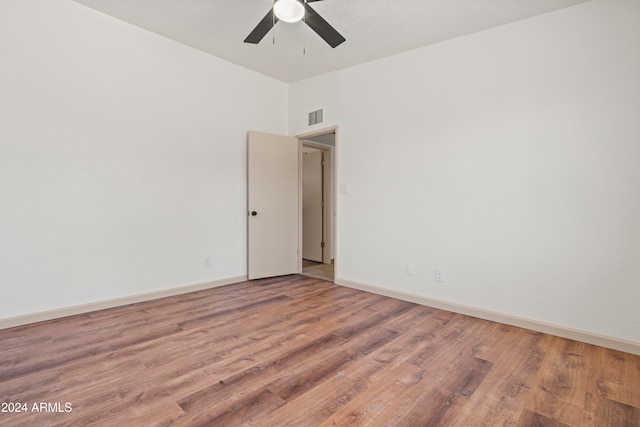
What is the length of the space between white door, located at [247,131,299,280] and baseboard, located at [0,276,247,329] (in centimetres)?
59

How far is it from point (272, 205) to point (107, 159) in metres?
2.02

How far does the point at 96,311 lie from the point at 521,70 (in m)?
4.61

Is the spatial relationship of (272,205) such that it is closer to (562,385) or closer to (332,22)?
(332,22)

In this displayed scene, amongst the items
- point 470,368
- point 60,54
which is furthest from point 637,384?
point 60,54

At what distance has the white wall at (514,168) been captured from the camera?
235 cm

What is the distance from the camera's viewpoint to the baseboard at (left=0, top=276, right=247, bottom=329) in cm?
261

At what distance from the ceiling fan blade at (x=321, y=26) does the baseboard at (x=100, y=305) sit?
306 centimetres

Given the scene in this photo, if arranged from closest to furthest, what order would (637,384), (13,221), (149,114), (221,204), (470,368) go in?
(637,384), (470,368), (13,221), (149,114), (221,204)

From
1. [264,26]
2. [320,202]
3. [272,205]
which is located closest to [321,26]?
[264,26]

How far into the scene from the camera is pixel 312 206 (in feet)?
19.6

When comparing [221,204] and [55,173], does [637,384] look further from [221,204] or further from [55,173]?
[55,173]

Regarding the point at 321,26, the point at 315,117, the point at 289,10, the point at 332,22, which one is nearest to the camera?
the point at 289,10

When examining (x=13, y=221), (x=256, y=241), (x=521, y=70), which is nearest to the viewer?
(x=13, y=221)

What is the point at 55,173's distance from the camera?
275 centimetres
